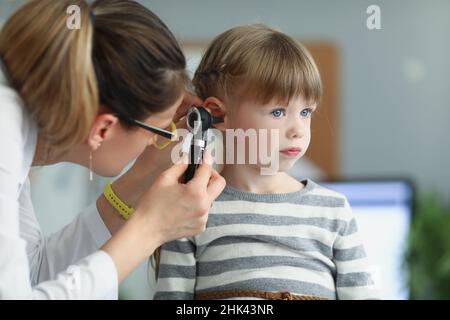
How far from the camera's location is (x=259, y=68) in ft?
3.16

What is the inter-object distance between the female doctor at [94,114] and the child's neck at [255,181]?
Answer: 0.37 feet

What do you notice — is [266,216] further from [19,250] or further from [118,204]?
[19,250]

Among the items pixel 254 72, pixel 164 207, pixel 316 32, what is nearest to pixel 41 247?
pixel 164 207

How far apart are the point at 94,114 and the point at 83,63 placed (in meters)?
0.06

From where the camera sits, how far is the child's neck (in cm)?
102

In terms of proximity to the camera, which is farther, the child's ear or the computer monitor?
the computer monitor

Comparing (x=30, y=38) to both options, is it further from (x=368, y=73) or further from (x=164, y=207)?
(x=368, y=73)

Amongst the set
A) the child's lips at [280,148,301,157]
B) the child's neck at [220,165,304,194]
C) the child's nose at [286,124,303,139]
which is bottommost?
the child's neck at [220,165,304,194]
